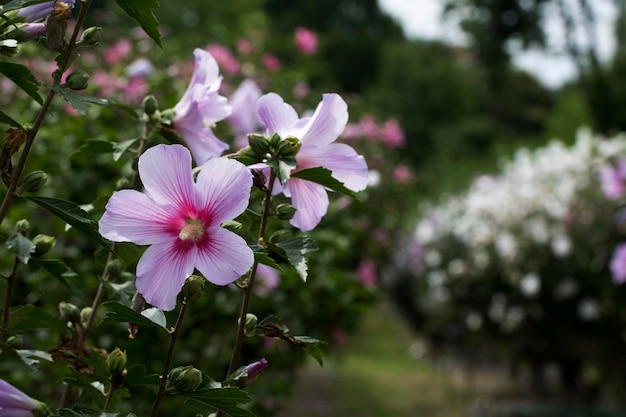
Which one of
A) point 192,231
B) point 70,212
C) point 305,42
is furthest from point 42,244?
point 305,42

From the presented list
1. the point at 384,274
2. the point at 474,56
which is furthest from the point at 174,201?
the point at 474,56

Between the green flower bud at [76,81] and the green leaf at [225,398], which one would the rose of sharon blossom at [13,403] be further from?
the green flower bud at [76,81]

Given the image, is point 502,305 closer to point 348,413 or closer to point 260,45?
point 348,413

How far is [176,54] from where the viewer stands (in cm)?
507

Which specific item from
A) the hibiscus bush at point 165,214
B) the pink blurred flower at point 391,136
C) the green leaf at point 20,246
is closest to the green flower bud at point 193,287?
the hibiscus bush at point 165,214

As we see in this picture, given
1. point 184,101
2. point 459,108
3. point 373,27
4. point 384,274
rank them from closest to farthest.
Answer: point 184,101 < point 384,274 < point 459,108 < point 373,27

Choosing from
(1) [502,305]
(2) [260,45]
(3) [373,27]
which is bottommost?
(1) [502,305]

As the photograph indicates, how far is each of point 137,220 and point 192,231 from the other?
5 centimetres

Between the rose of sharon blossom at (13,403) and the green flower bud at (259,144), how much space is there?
0.32m

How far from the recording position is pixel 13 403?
28.1 inches

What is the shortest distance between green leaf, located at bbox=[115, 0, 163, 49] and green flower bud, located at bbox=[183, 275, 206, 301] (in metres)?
0.24

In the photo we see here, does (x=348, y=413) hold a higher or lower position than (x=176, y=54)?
lower

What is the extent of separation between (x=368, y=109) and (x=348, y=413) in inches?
88.0

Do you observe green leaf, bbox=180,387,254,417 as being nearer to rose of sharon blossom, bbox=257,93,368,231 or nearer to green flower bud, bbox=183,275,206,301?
green flower bud, bbox=183,275,206,301
